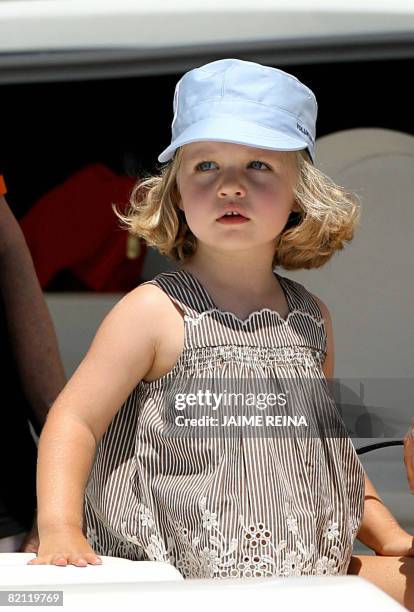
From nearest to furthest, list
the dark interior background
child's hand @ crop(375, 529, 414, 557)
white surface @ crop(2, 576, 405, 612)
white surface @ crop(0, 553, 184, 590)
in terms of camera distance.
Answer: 1. white surface @ crop(2, 576, 405, 612)
2. white surface @ crop(0, 553, 184, 590)
3. child's hand @ crop(375, 529, 414, 557)
4. the dark interior background

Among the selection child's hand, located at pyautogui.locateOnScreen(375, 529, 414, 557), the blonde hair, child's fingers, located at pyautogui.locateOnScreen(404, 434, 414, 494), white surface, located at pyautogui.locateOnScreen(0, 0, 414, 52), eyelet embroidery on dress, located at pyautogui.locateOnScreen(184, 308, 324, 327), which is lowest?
child's hand, located at pyautogui.locateOnScreen(375, 529, 414, 557)

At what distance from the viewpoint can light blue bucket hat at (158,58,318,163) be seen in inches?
61.4

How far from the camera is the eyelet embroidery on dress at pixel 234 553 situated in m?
1.48

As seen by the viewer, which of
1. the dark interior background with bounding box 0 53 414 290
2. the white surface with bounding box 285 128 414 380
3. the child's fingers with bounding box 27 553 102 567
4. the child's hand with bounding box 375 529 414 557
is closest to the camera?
the child's fingers with bounding box 27 553 102 567

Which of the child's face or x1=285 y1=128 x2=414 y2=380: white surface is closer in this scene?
the child's face

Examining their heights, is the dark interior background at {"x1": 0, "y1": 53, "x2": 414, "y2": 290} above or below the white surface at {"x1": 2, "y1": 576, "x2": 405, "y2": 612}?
above

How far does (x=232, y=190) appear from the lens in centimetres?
157

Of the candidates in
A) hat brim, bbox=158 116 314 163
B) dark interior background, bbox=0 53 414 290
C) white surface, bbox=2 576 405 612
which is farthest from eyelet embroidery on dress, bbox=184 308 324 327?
A: dark interior background, bbox=0 53 414 290

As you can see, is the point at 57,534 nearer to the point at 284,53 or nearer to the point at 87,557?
the point at 87,557

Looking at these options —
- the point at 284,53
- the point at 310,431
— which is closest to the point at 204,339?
the point at 310,431

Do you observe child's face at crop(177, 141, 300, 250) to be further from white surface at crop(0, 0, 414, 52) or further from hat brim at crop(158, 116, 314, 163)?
white surface at crop(0, 0, 414, 52)

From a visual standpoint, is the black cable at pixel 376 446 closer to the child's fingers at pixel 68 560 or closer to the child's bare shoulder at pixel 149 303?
the child's bare shoulder at pixel 149 303

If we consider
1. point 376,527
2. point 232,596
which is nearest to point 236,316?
point 376,527

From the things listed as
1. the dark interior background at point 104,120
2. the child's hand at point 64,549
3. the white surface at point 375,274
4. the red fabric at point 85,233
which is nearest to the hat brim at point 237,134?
the child's hand at point 64,549
